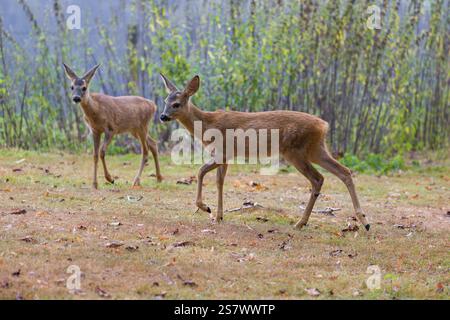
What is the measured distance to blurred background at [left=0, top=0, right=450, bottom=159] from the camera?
13.5m

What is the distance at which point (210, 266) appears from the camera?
634 centimetres

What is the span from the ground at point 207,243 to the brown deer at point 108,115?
507mm

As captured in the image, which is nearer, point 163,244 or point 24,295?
point 24,295

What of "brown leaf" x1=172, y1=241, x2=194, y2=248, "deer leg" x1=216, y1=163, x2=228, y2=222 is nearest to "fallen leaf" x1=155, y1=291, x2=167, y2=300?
"brown leaf" x1=172, y1=241, x2=194, y2=248

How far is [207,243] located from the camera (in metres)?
7.06

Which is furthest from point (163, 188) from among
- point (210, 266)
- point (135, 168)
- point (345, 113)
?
point (345, 113)

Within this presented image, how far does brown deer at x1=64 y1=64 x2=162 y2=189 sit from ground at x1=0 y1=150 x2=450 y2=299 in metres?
0.51

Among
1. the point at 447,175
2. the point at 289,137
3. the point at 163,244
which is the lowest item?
the point at 447,175

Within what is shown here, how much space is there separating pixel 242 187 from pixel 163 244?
407 cm

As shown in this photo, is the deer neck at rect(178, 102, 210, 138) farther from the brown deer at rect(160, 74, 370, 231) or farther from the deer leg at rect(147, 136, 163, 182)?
the deer leg at rect(147, 136, 163, 182)

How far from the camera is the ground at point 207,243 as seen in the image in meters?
5.84
